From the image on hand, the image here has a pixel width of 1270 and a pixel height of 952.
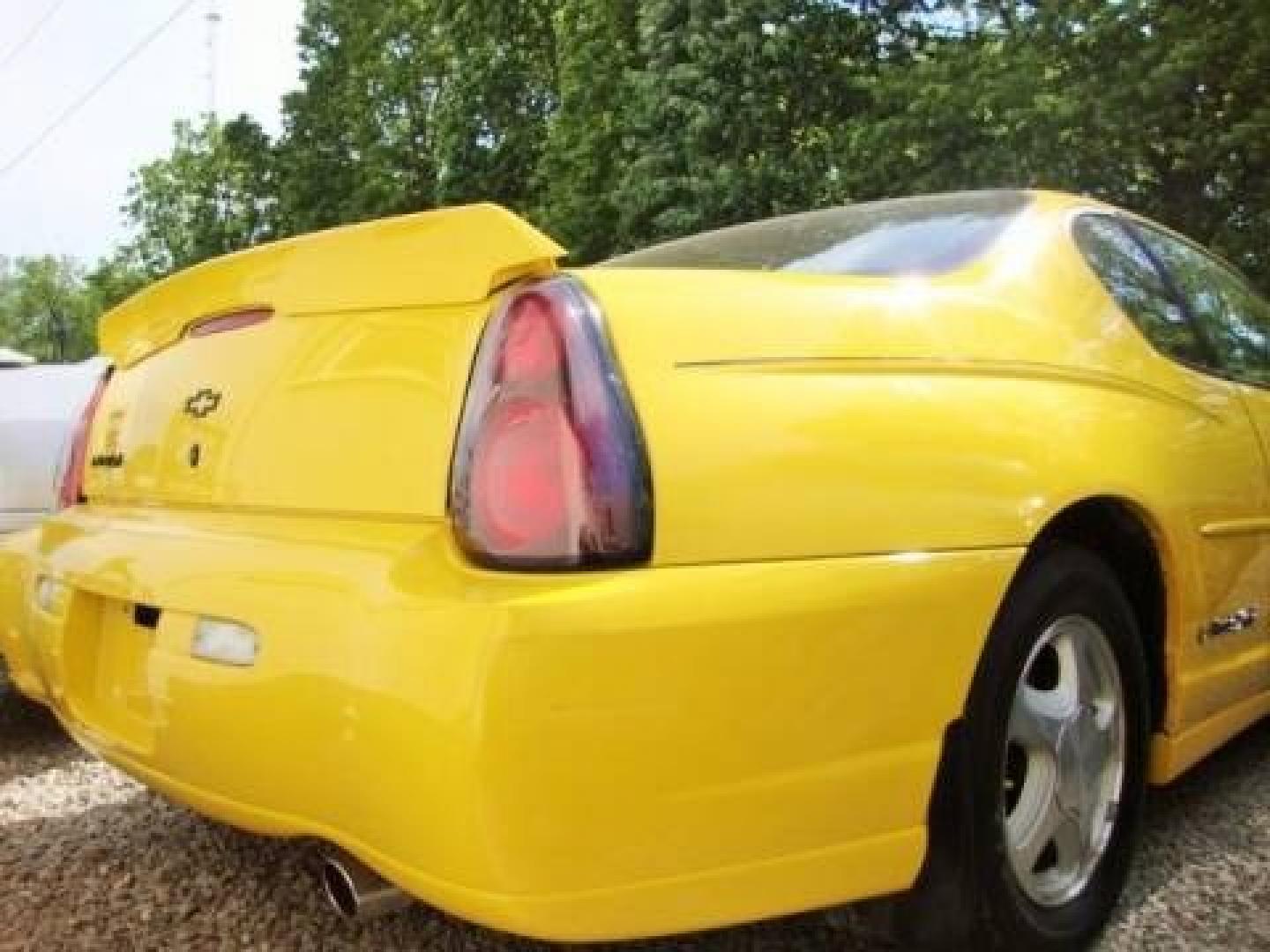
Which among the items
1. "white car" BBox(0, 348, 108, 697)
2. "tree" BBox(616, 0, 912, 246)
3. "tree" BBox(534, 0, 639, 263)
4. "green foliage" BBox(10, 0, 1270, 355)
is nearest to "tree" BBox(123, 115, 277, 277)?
"green foliage" BBox(10, 0, 1270, 355)

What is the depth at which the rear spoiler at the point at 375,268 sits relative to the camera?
1836mm

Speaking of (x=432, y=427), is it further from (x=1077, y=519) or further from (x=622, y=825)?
(x=1077, y=519)

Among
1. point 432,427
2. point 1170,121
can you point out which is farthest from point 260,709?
point 1170,121

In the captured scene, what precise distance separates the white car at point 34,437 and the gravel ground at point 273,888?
3.01 feet

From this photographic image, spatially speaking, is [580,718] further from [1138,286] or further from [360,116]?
[360,116]

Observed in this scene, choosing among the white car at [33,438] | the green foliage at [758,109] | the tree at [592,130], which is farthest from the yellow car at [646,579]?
the tree at [592,130]

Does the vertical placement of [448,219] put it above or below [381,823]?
above

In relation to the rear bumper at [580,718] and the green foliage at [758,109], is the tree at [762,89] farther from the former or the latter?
the rear bumper at [580,718]

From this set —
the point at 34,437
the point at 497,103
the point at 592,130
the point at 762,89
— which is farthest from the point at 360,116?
the point at 34,437

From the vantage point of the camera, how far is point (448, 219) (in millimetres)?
1911

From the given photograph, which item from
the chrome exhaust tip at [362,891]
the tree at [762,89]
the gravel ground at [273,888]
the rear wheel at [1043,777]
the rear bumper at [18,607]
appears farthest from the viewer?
the tree at [762,89]

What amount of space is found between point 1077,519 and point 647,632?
0.98 m

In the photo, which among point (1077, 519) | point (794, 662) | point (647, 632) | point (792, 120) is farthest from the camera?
point (792, 120)

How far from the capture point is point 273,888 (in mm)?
2602
